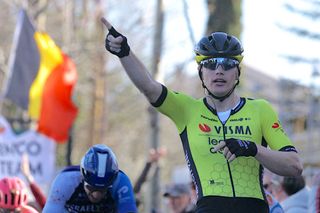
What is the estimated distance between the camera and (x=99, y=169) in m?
6.50

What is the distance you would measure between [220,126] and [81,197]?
146 centimetres

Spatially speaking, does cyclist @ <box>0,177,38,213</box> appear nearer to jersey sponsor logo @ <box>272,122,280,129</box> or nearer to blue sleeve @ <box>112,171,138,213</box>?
blue sleeve @ <box>112,171,138,213</box>

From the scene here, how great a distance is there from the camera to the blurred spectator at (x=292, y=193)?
861cm

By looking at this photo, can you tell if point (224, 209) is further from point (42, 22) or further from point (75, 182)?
point (42, 22)

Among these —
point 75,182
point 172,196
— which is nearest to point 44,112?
point 172,196

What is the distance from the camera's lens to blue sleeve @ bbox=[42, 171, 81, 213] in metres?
6.71

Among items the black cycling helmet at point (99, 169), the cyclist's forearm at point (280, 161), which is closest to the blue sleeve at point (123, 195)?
the black cycling helmet at point (99, 169)

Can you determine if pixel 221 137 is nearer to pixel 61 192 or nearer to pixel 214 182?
pixel 214 182

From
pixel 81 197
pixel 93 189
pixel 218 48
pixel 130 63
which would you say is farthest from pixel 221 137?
pixel 81 197

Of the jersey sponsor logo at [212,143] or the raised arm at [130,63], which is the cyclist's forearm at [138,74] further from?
the jersey sponsor logo at [212,143]

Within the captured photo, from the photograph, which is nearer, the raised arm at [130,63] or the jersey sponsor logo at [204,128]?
the raised arm at [130,63]

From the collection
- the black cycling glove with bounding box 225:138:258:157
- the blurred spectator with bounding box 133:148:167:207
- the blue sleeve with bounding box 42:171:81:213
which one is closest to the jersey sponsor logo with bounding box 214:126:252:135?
the black cycling glove with bounding box 225:138:258:157

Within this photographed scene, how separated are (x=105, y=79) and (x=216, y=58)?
29.8m

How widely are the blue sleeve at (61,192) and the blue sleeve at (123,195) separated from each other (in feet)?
0.90
